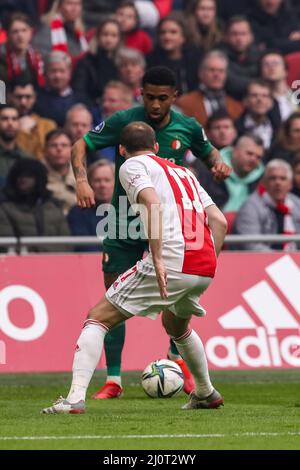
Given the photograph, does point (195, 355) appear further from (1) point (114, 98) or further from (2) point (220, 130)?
(1) point (114, 98)

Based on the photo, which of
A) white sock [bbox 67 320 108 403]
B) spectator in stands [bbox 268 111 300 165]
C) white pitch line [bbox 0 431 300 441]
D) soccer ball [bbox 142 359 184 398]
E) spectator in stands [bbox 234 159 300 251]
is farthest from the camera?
spectator in stands [bbox 268 111 300 165]

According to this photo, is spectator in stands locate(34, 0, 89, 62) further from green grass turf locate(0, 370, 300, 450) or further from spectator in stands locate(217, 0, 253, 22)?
green grass turf locate(0, 370, 300, 450)

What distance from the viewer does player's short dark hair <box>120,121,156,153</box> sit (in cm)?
879

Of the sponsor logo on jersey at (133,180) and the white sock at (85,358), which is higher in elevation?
the sponsor logo on jersey at (133,180)

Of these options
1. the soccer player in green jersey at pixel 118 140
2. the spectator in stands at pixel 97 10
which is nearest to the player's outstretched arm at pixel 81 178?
the soccer player in green jersey at pixel 118 140

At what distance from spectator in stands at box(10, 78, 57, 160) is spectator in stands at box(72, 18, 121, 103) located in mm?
905

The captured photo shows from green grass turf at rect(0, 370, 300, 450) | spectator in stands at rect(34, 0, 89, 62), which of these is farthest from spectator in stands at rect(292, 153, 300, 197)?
green grass turf at rect(0, 370, 300, 450)

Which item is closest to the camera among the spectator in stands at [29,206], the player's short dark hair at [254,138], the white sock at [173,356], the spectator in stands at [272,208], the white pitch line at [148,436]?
the white pitch line at [148,436]

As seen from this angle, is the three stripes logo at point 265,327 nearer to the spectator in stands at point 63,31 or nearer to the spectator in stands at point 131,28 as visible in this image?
the spectator in stands at point 63,31

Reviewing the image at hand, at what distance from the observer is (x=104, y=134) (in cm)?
1066

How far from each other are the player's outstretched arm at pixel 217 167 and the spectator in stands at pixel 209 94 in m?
5.82

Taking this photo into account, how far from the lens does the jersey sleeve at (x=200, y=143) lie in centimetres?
1087
